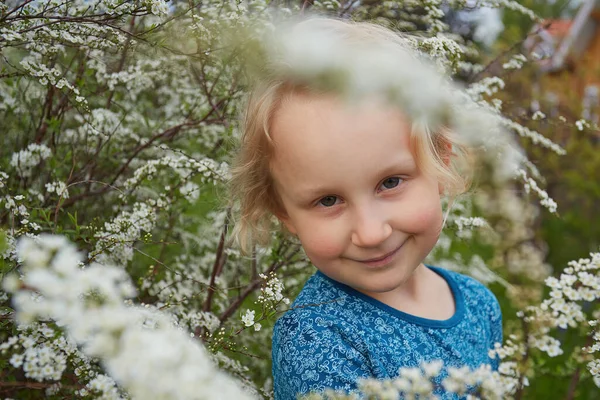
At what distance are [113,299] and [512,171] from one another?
1.83m

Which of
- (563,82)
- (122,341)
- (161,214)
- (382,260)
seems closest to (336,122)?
(382,260)

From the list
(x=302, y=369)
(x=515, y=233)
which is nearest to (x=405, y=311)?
(x=302, y=369)

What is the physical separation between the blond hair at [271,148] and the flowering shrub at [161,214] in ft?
0.30

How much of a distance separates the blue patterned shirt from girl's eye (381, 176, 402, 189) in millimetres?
311

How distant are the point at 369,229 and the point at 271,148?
0.36m

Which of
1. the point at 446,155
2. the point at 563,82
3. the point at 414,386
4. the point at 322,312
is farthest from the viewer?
the point at 563,82

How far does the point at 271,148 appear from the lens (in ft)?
5.62

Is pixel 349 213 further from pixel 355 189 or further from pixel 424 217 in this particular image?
pixel 424 217

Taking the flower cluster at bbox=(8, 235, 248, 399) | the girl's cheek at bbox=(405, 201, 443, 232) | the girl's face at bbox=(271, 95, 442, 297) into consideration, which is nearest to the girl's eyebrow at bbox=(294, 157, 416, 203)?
the girl's face at bbox=(271, 95, 442, 297)

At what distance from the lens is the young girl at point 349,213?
1550 millimetres

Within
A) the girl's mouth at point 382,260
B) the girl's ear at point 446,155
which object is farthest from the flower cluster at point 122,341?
the girl's ear at point 446,155

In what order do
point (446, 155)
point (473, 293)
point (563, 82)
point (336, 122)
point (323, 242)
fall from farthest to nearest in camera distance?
point (563, 82) → point (473, 293) → point (446, 155) → point (323, 242) → point (336, 122)

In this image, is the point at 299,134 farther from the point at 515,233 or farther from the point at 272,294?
the point at 515,233

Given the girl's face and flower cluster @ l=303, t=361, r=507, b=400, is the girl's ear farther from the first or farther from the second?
flower cluster @ l=303, t=361, r=507, b=400
